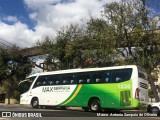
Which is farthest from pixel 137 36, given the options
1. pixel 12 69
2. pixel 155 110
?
pixel 12 69

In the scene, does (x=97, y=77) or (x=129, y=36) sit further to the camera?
(x=129, y=36)

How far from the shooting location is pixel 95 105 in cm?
2748

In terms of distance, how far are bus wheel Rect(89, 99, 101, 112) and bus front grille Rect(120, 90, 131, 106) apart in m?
1.97

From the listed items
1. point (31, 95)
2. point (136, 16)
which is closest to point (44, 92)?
point (31, 95)

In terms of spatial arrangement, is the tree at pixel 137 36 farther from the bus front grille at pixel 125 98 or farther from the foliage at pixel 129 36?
the bus front grille at pixel 125 98

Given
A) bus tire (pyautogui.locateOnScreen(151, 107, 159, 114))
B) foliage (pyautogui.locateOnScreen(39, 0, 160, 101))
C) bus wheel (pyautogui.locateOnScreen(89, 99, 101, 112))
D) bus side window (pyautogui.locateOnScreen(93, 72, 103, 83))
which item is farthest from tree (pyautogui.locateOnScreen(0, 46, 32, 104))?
bus tire (pyautogui.locateOnScreen(151, 107, 159, 114))

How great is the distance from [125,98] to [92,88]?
280 cm

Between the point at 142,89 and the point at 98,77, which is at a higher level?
the point at 98,77

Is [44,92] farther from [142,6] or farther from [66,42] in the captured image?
[66,42]

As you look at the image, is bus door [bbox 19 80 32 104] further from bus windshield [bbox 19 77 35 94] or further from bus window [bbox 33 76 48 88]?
bus window [bbox 33 76 48 88]

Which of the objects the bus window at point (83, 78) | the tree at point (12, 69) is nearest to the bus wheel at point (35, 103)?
the bus window at point (83, 78)

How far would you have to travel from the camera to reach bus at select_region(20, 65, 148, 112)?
84.2 feet

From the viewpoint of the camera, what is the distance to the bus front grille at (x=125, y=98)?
84.3 feet

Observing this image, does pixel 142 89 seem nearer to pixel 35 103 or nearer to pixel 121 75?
pixel 121 75
